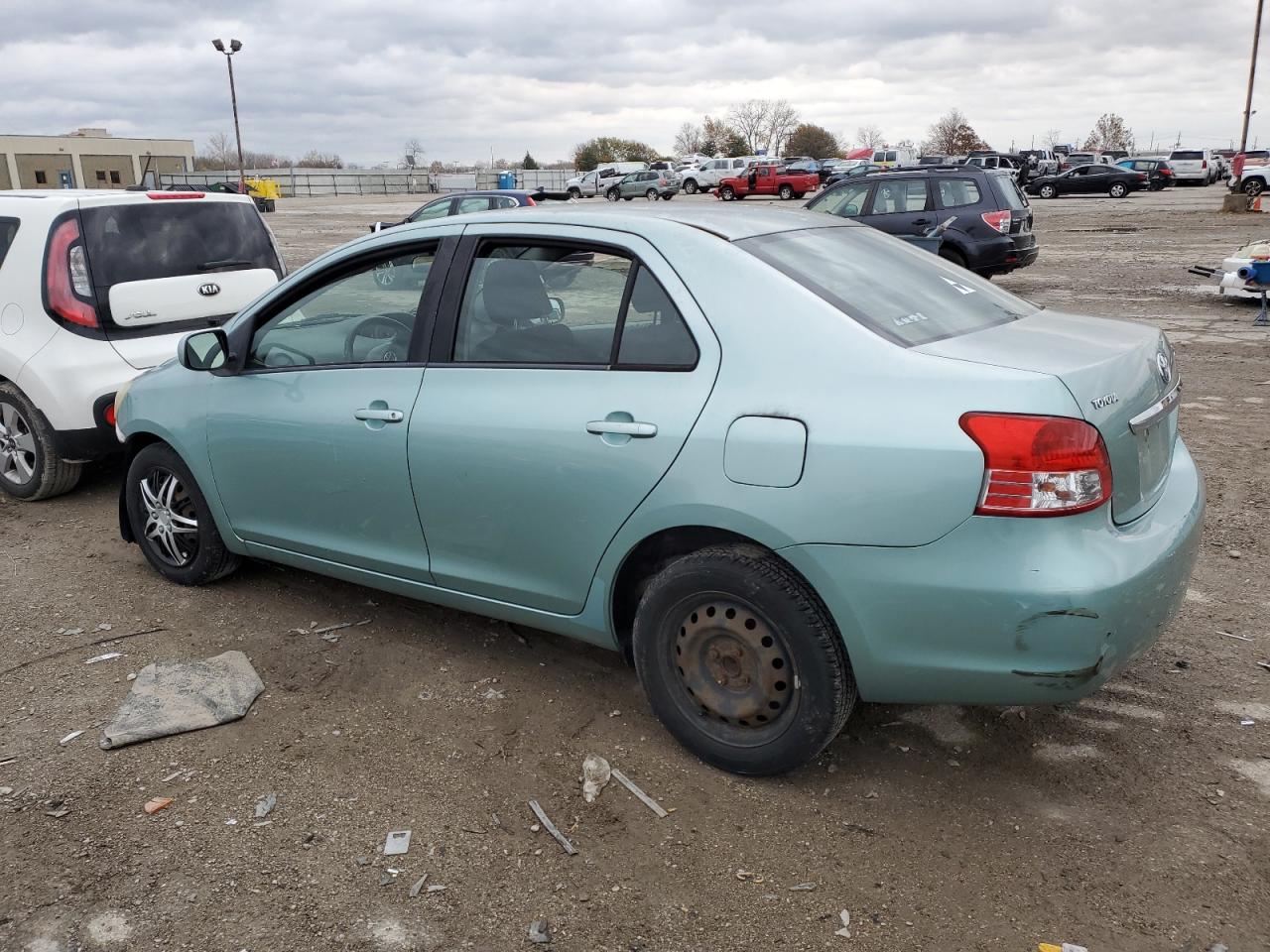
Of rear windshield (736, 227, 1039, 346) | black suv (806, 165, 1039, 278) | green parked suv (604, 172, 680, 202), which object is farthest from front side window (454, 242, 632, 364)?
green parked suv (604, 172, 680, 202)

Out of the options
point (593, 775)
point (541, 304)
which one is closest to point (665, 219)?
point (541, 304)

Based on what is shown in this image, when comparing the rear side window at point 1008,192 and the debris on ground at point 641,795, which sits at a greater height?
the rear side window at point 1008,192

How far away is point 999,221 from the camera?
14000 mm

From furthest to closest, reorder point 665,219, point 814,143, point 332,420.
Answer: point 814,143 → point 332,420 → point 665,219

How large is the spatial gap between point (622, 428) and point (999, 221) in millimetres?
12376

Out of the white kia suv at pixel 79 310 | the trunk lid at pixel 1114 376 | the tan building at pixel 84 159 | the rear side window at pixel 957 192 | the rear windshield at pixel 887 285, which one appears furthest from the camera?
the tan building at pixel 84 159

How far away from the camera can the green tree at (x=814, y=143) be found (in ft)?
344

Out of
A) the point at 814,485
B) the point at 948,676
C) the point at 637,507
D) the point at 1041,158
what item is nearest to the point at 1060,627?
the point at 948,676

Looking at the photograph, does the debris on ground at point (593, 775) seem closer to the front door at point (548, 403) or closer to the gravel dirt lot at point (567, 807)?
the gravel dirt lot at point (567, 807)

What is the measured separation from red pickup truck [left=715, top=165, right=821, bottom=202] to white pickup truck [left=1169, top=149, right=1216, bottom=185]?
16.9 m

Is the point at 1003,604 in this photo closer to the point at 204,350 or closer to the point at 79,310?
the point at 204,350

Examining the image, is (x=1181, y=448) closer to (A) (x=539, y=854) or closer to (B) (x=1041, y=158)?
(A) (x=539, y=854)

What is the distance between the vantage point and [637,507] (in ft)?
10.2

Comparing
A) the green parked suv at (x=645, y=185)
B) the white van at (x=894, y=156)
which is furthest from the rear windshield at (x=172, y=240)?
the white van at (x=894, y=156)
